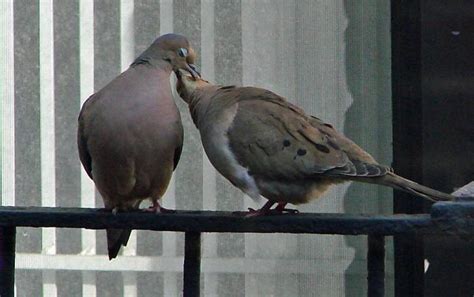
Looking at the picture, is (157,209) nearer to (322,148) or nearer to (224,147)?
(224,147)

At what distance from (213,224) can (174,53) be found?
0.79 metres

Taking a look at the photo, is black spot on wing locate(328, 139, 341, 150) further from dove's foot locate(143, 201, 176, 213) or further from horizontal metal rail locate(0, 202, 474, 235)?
horizontal metal rail locate(0, 202, 474, 235)

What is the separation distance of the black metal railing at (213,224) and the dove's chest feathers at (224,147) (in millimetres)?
522

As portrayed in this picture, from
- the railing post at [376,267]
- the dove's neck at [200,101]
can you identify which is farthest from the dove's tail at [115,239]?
the railing post at [376,267]

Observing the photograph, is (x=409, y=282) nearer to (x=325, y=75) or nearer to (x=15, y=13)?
(x=325, y=75)

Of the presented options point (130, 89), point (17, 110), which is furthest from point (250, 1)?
point (130, 89)

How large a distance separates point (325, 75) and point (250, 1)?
0.98ft

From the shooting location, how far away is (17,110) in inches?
121

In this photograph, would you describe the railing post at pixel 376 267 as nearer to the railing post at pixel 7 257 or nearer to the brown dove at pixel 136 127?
the railing post at pixel 7 257

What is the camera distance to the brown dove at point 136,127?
1.90m

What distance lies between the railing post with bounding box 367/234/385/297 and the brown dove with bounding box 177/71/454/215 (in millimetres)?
565

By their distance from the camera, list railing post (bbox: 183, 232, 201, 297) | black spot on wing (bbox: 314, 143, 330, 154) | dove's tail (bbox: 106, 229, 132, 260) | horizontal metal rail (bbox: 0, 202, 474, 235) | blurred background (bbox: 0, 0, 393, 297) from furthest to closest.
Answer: blurred background (bbox: 0, 0, 393, 297) < dove's tail (bbox: 106, 229, 132, 260) < black spot on wing (bbox: 314, 143, 330, 154) < railing post (bbox: 183, 232, 201, 297) < horizontal metal rail (bbox: 0, 202, 474, 235)

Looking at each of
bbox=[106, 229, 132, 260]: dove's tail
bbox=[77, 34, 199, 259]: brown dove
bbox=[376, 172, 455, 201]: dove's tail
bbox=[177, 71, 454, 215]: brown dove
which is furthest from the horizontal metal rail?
bbox=[106, 229, 132, 260]: dove's tail

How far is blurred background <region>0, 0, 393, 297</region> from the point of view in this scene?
305 centimetres
